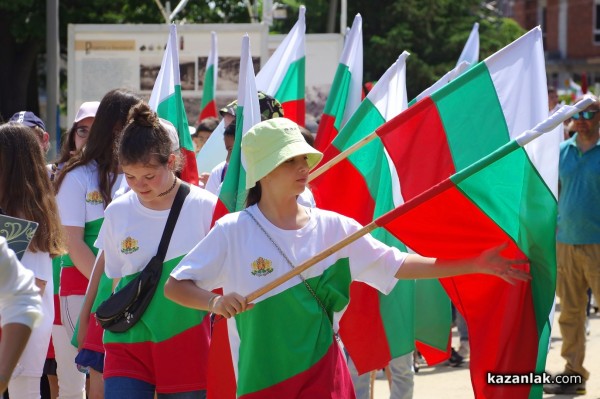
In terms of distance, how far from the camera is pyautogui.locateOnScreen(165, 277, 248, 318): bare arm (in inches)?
169

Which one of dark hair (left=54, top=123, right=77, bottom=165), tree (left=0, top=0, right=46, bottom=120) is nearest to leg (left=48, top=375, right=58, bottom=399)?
dark hair (left=54, top=123, right=77, bottom=165)

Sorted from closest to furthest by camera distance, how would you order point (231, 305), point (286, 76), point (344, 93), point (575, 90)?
point (231, 305) < point (344, 93) < point (286, 76) < point (575, 90)

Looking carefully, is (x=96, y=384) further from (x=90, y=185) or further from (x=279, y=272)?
(x=279, y=272)

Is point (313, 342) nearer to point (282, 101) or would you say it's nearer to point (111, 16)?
point (282, 101)

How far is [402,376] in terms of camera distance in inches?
274

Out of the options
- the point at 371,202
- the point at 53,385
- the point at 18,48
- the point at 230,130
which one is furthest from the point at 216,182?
the point at 18,48

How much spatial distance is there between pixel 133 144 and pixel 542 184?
5.84ft

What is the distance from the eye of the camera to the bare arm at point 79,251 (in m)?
6.10

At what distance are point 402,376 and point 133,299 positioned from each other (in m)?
2.28

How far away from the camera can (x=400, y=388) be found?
6.99m

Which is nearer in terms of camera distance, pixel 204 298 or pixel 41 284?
pixel 204 298

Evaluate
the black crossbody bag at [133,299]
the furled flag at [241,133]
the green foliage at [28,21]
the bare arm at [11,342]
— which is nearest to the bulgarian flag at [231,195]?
the furled flag at [241,133]

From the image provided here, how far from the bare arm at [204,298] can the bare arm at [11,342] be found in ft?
3.59

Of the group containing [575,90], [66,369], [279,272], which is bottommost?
[575,90]
